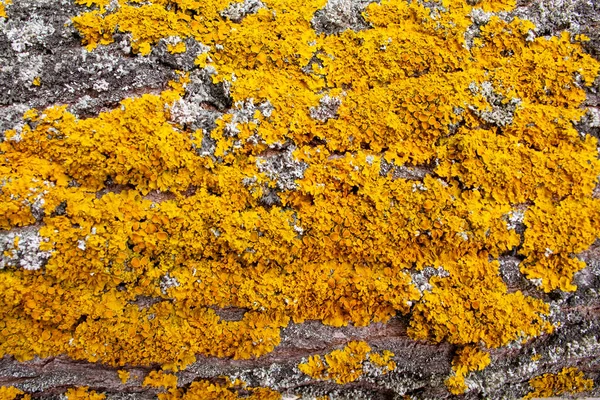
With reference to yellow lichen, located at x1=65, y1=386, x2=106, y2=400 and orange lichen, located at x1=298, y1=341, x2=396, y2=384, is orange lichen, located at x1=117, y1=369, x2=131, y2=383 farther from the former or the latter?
orange lichen, located at x1=298, y1=341, x2=396, y2=384

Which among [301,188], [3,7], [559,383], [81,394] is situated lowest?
[81,394]

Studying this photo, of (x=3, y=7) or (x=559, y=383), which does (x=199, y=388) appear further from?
(x=3, y=7)

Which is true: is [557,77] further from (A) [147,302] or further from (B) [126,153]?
(A) [147,302]

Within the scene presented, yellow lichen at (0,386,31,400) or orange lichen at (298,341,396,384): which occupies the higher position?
orange lichen at (298,341,396,384)

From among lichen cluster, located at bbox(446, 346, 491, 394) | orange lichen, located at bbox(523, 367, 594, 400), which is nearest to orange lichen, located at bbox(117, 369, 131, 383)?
lichen cluster, located at bbox(446, 346, 491, 394)

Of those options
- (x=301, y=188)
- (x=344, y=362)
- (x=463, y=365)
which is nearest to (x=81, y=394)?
(x=344, y=362)

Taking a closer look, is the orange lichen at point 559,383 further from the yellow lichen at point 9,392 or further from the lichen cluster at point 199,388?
the yellow lichen at point 9,392

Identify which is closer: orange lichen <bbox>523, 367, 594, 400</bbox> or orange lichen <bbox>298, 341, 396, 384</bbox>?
orange lichen <bbox>298, 341, 396, 384</bbox>
